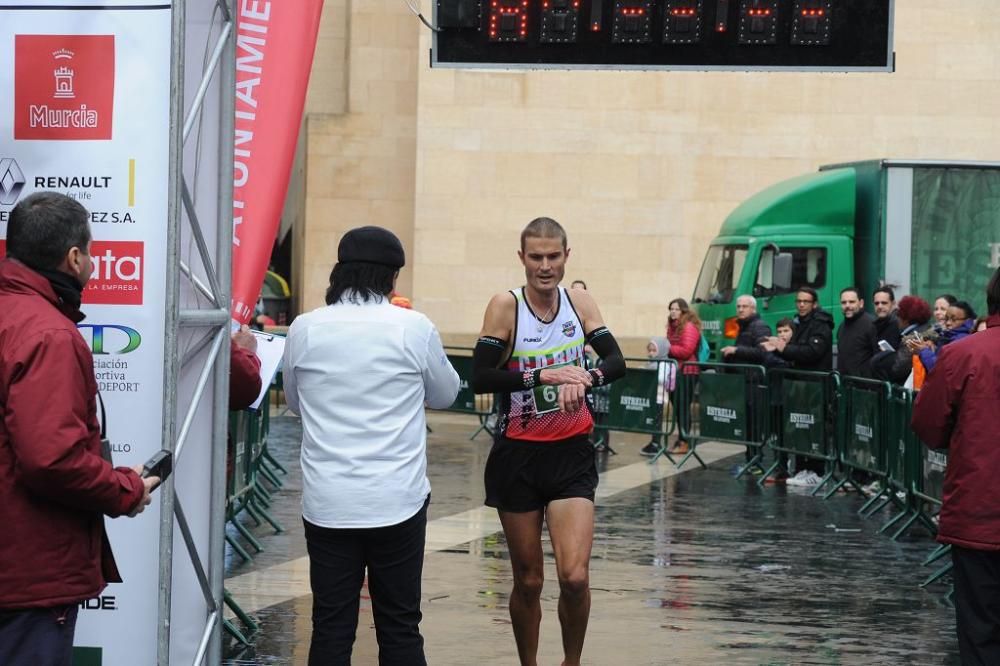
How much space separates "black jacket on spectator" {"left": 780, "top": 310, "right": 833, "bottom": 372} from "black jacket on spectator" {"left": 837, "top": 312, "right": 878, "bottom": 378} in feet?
1.04

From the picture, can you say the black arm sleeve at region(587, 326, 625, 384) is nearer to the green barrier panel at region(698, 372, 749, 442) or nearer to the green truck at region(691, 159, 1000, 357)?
the green barrier panel at region(698, 372, 749, 442)

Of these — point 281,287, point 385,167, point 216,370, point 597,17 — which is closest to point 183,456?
point 216,370

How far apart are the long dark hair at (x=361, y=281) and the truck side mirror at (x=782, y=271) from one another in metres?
16.1

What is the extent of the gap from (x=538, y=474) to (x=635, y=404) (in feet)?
41.5

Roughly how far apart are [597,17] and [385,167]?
1775 centimetres

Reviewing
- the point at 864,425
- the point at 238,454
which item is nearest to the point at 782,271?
the point at 864,425

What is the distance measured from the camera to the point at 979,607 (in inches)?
265

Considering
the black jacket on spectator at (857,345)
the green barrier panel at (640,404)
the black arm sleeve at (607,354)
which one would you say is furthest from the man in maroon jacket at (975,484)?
the green barrier panel at (640,404)

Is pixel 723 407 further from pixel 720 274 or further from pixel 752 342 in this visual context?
pixel 720 274

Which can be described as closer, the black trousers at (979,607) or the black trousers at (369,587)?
the black trousers at (369,587)

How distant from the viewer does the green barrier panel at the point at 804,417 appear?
1641 centimetres

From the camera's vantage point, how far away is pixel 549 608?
32.2 feet

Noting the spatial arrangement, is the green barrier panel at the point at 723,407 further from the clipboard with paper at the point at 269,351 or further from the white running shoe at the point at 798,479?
the clipboard with paper at the point at 269,351

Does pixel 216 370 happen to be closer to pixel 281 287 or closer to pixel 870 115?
pixel 870 115
